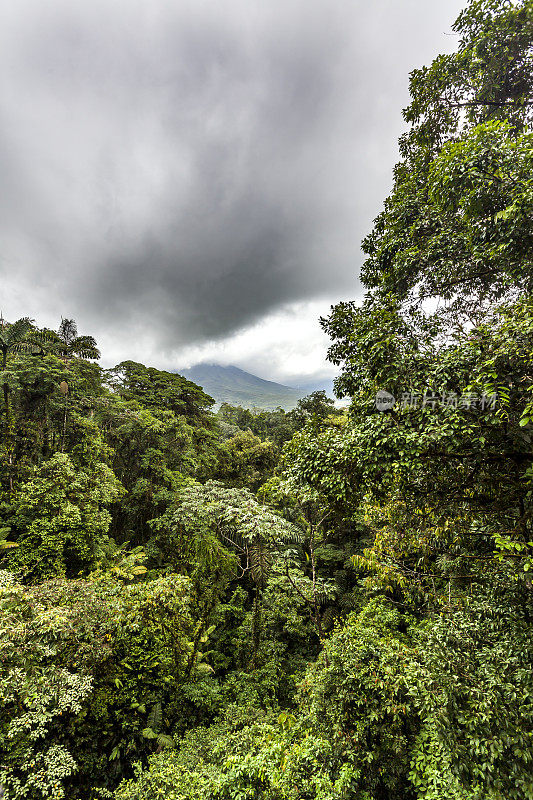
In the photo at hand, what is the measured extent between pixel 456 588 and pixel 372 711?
112 inches

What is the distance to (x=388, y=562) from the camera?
18.6 feet

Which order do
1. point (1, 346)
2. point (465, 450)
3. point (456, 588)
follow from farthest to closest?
point (1, 346)
point (456, 588)
point (465, 450)

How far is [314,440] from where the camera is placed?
15.2 feet

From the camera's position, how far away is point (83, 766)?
6.38 metres

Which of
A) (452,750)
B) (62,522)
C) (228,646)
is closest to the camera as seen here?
(452,750)

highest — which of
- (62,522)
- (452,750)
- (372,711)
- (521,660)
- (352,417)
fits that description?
(352,417)

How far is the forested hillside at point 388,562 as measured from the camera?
3449 mm

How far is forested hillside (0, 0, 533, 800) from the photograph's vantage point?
11.3ft

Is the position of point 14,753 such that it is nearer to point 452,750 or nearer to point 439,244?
point 452,750

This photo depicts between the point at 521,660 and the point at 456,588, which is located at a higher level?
→ the point at 521,660

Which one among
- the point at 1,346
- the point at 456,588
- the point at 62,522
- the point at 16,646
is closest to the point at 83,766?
the point at 16,646

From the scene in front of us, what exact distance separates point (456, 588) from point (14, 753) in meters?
8.24

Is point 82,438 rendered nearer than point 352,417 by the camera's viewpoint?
No

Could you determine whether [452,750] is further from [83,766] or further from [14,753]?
[83,766]
